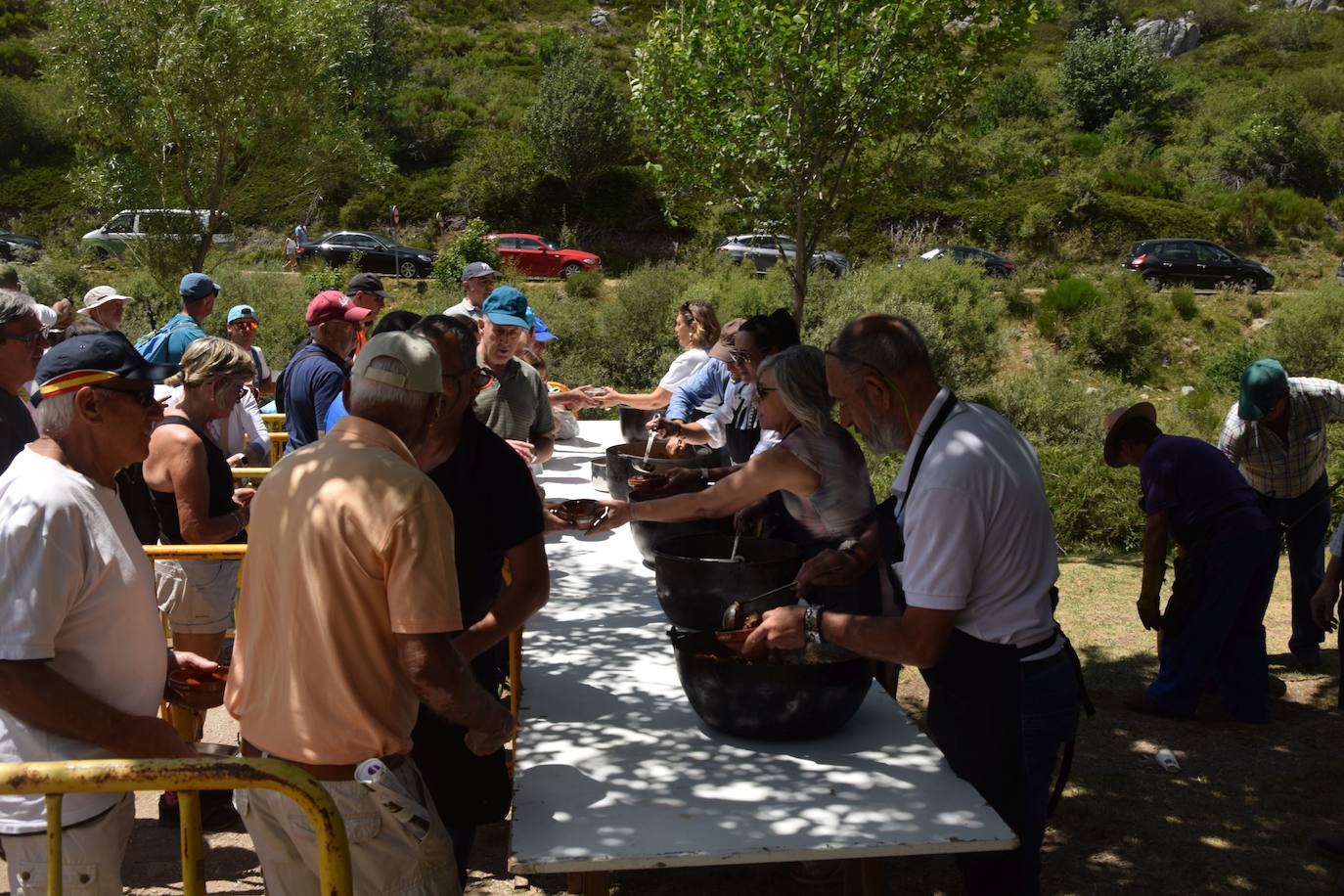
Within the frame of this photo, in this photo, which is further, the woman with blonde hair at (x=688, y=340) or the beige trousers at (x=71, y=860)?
the woman with blonde hair at (x=688, y=340)

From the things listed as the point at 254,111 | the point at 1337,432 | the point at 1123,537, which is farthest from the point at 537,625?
the point at 254,111

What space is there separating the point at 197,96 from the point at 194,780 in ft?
61.7

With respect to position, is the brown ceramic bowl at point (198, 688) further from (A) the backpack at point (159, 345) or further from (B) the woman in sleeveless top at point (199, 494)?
(A) the backpack at point (159, 345)

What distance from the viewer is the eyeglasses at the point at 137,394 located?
252 centimetres

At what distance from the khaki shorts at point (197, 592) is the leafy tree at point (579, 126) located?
125 feet

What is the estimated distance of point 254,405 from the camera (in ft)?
20.0

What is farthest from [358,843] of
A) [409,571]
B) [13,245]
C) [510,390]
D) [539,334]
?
[13,245]

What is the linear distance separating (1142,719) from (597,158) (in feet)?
125

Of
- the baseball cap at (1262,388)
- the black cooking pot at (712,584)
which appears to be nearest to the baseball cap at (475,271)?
the black cooking pot at (712,584)

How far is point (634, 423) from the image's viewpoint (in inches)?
251

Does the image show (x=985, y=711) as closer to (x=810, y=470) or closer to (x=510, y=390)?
(x=810, y=470)

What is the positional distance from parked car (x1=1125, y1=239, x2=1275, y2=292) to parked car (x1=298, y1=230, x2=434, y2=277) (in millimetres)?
Answer: 18328

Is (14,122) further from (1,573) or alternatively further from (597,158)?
(1,573)

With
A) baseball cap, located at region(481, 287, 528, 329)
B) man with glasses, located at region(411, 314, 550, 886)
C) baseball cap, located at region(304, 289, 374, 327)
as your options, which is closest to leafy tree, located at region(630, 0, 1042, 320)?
baseball cap, located at region(304, 289, 374, 327)
